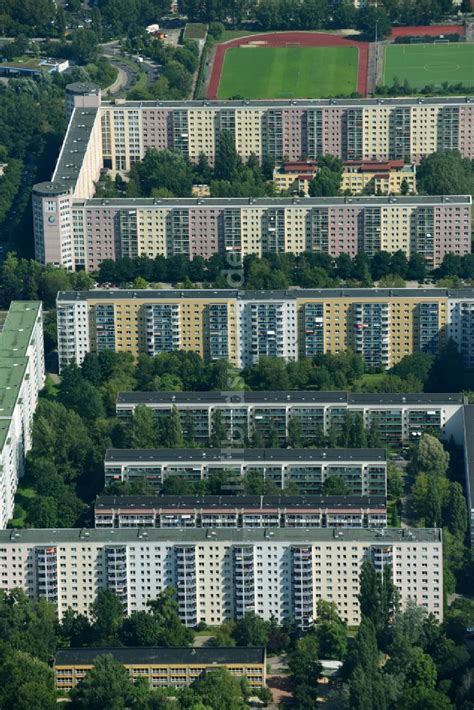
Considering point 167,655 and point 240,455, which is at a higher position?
point 167,655

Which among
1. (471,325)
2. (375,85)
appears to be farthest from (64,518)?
(375,85)

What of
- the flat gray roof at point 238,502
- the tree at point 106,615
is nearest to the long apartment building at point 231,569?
the tree at point 106,615

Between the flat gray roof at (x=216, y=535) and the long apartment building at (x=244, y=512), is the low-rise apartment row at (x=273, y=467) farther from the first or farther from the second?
the flat gray roof at (x=216, y=535)

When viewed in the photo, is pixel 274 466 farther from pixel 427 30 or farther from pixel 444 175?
pixel 427 30

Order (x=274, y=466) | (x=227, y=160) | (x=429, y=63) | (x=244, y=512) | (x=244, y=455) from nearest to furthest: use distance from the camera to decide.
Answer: (x=244, y=512), (x=274, y=466), (x=244, y=455), (x=227, y=160), (x=429, y=63)

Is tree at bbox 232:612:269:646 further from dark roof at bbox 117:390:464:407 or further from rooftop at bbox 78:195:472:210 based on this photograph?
rooftop at bbox 78:195:472:210

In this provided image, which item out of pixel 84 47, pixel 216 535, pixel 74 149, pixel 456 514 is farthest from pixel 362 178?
pixel 216 535

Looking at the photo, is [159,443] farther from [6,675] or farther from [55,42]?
[55,42]

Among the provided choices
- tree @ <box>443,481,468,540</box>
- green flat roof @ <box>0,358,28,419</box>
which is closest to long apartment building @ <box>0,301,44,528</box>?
green flat roof @ <box>0,358,28,419</box>
